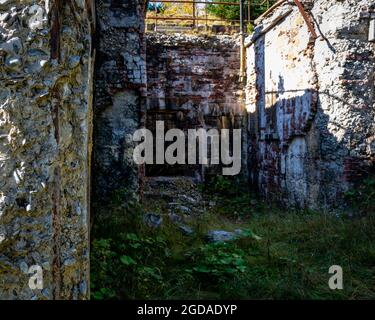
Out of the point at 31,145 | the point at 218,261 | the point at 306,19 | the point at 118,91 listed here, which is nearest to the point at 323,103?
the point at 306,19

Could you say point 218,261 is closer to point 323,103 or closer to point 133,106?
point 133,106

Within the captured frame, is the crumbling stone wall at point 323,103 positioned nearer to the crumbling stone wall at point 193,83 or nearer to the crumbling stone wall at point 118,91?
the crumbling stone wall at point 193,83

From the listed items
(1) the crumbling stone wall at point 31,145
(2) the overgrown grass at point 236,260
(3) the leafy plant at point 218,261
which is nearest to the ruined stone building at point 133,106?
(1) the crumbling stone wall at point 31,145

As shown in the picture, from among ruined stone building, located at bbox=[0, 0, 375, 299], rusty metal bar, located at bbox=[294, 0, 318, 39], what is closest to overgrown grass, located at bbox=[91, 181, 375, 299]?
ruined stone building, located at bbox=[0, 0, 375, 299]

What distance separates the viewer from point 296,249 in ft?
17.2

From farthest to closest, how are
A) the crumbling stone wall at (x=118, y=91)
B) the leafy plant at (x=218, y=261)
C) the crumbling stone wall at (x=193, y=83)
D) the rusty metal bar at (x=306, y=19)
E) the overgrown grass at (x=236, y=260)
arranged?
1. the crumbling stone wall at (x=193, y=83)
2. the rusty metal bar at (x=306, y=19)
3. the crumbling stone wall at (x=118, y=91)
4. the leafy plant at (x=218, y=261)
5. the overgrown grass at (x=236, y=260)

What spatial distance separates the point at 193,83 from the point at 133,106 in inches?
150

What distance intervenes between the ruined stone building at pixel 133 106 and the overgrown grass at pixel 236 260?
3.21 feet

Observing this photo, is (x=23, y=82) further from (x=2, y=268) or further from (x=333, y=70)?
(x=333, y=70)

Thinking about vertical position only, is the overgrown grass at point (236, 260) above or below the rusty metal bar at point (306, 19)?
below

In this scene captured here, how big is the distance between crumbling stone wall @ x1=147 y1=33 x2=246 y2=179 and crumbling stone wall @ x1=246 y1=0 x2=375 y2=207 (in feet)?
5.84

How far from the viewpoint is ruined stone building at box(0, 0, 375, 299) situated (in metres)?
2.07

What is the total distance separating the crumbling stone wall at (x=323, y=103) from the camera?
22.2ft

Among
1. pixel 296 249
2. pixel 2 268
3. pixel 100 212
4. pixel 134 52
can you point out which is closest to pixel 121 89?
pixel 134 52
